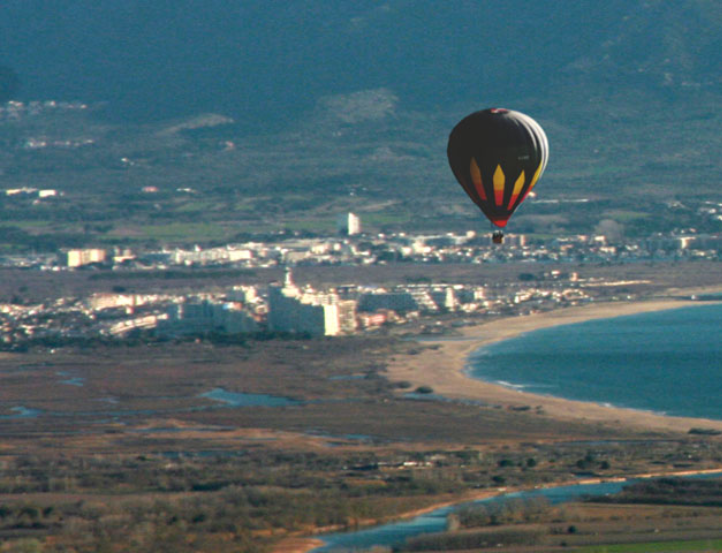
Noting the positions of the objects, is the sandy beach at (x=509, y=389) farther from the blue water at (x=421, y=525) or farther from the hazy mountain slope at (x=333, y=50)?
the hazy mountain slope at (x=333, y=50)

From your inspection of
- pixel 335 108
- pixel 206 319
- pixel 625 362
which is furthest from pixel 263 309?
pixel 335 108

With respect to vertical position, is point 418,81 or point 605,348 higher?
point 418,81

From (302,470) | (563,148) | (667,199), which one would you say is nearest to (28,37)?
(563,148)

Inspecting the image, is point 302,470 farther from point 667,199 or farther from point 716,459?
point 667,199

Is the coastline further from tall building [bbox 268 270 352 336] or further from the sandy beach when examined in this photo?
tall building [bbox 268 270 352 336]

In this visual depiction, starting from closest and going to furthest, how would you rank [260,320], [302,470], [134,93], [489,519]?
[489,519] < [302,470] < [260,320] < [134,93]
